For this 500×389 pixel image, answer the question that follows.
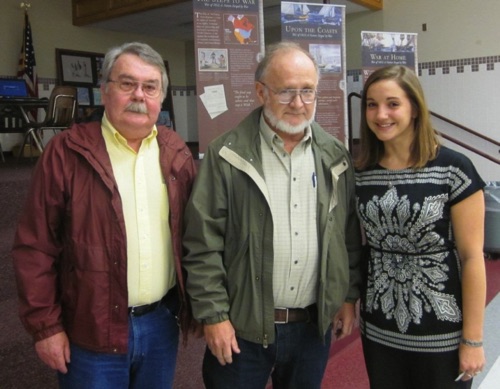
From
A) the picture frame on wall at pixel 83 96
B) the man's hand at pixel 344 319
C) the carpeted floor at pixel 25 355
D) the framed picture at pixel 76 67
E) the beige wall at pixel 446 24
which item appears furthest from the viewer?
the picture frame on wall at pixel 83 96

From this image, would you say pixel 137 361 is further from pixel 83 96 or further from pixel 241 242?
pixel 83 96

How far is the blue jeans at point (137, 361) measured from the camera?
4.54 feet

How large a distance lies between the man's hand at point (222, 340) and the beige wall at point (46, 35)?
7.23 m

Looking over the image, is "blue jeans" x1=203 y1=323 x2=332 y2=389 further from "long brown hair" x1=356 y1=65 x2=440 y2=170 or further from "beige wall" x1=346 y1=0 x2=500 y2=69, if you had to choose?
"beige wall" x1=346 y1=0 x2=500 y2=69

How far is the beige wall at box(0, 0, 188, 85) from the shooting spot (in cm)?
737

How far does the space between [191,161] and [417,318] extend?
2.71 feet

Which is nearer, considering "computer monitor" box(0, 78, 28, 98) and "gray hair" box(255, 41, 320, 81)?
"gray hair" box(255, 41, 320, 81)

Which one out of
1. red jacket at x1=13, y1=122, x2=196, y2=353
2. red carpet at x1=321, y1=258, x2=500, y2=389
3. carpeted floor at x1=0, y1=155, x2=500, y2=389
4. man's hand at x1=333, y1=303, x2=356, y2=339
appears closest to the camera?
red jacket at x1=13, y1=122, x2=196, y2=353

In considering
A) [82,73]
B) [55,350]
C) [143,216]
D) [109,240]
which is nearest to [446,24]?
[82,73]

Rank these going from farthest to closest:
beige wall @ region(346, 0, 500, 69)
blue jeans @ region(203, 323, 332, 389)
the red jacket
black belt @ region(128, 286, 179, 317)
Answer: beige wall @ region(346, 0, 500, 69) < blue jeans @ region(203, 323, 332, 389) < black belt @ region(128, 286, 179, 317) < the red jacket

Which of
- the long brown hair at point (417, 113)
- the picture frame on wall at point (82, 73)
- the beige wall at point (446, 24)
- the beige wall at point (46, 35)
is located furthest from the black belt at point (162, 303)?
the beige wall at point (46, 35)

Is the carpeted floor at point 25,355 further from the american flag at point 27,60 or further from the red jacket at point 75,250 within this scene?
the american flag at point 27,60

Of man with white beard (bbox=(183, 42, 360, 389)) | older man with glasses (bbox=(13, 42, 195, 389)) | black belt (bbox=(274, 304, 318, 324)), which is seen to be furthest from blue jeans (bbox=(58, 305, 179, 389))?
black belt (bbox=(274, 304, 318, 324))

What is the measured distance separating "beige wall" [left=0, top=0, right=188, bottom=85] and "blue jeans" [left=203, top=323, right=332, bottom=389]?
7.21m
